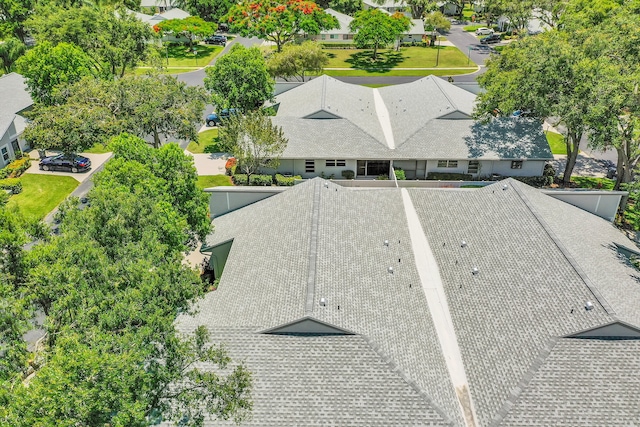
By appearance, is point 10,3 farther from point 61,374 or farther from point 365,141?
point 61,374

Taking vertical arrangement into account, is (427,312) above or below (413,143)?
below

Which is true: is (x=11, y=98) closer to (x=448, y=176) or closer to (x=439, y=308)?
(x=448, y=176)

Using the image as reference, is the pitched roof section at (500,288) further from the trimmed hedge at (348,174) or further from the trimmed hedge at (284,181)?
the trimmed hedge at (284,181)

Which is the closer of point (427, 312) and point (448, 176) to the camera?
point (427, 312)

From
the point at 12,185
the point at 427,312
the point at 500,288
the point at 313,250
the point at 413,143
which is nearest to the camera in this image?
the point at 427,312

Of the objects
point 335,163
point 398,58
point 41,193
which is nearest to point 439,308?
point 335,163

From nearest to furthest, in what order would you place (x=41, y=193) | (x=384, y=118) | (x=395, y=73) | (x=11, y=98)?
1. (x=41, y=193)
2. (x=384, y=118)
3. (x=11, y=98)
4. (x=395, y=73)

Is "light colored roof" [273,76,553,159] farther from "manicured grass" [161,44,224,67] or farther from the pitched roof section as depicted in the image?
"manicured grass" [161,44,224,67]
